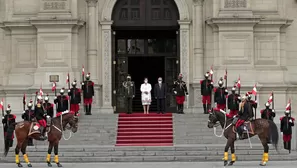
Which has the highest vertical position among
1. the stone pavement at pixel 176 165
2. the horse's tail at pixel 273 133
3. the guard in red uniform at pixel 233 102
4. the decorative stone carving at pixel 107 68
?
the decorative stone carving at pixel 107 68

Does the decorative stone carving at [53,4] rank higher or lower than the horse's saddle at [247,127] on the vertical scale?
higher

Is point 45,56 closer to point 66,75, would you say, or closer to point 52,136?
point 66,75

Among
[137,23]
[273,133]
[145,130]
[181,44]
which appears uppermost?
[137,23]

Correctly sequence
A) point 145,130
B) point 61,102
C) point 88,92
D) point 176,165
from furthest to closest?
point 88,92, point 61,102, point 145,130, point 176,165

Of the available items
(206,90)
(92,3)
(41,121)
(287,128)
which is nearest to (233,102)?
(206,90)

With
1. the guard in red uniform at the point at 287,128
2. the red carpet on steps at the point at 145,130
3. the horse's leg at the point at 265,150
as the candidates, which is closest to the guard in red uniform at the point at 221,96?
the red carpet on steps at the point at 145,130

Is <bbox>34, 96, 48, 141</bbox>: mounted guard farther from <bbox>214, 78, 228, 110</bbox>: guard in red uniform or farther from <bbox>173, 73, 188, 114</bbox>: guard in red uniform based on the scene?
<bbox>173, 73, 188, 114</bbox>: guard in red uniform

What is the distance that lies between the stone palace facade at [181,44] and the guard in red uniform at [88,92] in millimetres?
1280

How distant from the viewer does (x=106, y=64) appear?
137 ft

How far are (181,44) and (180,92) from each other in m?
3.32

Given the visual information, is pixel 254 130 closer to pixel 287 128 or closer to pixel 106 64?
pixel 287 128

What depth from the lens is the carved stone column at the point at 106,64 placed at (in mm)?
41594

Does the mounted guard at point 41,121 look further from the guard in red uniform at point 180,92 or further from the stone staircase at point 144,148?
the guard in red uniform at point 180,92

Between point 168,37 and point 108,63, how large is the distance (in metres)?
4.17
